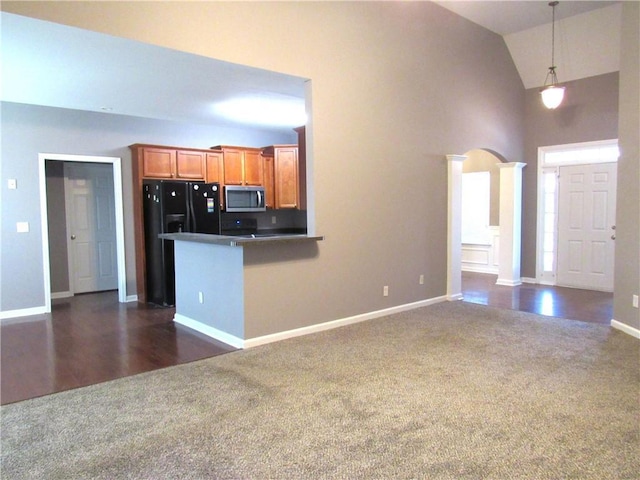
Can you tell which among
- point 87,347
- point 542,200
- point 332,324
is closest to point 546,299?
point 542,200

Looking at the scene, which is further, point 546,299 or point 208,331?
point 546,299

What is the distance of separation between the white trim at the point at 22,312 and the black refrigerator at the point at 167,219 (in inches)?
52.6

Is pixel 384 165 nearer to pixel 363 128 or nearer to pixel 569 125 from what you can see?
pixel 363 128

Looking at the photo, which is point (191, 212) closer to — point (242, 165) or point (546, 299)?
point (242, 165)

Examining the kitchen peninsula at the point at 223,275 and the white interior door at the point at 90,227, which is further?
the white interior door at the point at 90,227

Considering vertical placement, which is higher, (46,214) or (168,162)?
(168,162)

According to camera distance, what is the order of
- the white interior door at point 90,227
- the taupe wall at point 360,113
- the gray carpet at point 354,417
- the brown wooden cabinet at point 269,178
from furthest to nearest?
the brown wooden cabinet at point 269,178, the white interior door at point 90,227, the taupe wall at point 360,113, the gray carpet at point 354,417

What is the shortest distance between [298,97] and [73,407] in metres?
3.84

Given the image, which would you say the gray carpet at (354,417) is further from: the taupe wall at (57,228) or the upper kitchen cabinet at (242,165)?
the taupe wall at (57,228)

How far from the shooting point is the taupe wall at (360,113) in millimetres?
3627

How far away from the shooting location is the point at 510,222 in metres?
7.21

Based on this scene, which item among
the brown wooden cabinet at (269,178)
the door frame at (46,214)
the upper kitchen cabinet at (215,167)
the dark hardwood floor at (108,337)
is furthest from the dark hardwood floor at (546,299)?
the door frame at (46,214)

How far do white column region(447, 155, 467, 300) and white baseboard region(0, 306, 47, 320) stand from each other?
540cm

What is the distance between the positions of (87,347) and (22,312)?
7.10 feet
